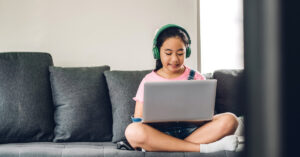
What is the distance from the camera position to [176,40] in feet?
6.52

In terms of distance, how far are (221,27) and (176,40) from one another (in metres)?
0.92

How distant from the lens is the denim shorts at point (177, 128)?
176cm

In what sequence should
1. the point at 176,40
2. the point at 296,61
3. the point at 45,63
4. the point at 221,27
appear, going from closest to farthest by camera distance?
the point at 296,61 < the point at 176,40 < the point at 45,63 < the point at 221,27

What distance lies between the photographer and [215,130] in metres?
1.72

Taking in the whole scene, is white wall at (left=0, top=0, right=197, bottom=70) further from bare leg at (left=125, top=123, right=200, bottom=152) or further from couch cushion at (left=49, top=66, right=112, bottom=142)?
bare leg at (left=125, top=123, right=200, bottom=152)

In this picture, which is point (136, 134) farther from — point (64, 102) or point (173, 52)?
point (64, 102)

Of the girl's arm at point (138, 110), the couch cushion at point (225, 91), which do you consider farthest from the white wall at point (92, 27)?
the girl's arm at point (138, 110)

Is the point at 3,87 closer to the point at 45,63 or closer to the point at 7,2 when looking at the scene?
the point at 45,63

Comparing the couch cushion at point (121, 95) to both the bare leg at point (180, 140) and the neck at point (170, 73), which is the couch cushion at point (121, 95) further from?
the bare leg at point (180, 140)

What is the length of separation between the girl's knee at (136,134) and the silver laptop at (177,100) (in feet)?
0.29

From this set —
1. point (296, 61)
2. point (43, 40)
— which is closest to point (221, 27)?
point (43, 40)

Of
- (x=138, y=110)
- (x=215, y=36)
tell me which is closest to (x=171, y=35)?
(x=138, y=110)

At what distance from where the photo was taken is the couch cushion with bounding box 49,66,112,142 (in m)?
2.13

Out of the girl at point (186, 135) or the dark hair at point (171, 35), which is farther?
the dark hair at point (171, 35)
